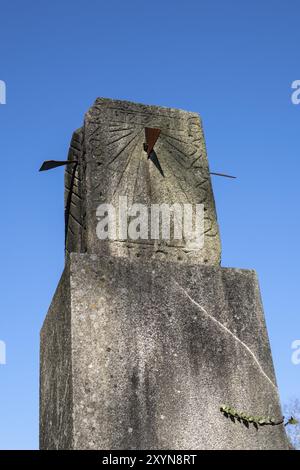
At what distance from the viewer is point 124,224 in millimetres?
3596

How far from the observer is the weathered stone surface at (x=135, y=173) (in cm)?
362

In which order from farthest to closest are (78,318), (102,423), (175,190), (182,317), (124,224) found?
(175,190) → (124,224) → (182,317) → (78,318) → (102,423)

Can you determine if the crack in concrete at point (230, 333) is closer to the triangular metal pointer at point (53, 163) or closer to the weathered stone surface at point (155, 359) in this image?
the weathered stone surface at point (155, 359)

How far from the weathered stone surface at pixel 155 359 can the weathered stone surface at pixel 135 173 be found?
257mm

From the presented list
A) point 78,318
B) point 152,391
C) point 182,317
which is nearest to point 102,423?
point 152,391

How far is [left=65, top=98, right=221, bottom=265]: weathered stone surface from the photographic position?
362 centimetres

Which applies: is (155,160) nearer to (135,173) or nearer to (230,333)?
(135,173)

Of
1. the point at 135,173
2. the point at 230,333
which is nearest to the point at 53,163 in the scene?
the point at 135,173

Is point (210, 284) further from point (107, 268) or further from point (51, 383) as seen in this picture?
point (51, 383)

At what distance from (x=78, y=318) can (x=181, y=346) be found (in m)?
0.55

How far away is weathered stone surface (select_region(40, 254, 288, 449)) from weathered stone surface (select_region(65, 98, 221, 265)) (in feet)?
0.84

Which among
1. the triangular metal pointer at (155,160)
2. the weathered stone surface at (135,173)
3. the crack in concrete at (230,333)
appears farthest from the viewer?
the triangular metal pointer at (155,160)

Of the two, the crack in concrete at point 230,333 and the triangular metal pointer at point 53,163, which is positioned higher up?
the triangular metal pointer at point 53,163

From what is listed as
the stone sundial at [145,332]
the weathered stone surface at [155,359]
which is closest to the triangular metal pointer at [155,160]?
the stone sundial at [145,332]
